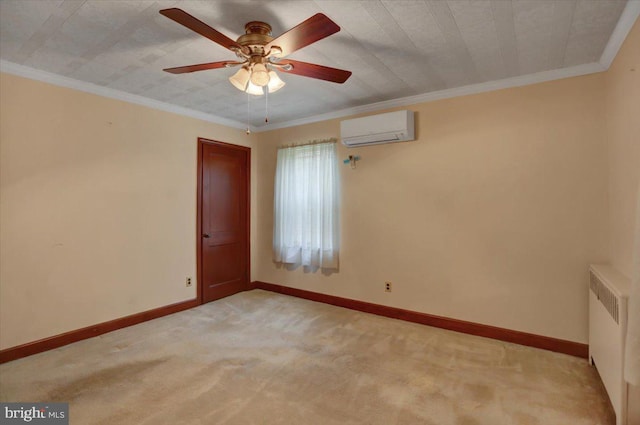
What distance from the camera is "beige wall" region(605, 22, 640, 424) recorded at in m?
2.01

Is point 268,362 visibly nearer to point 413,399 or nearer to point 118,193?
point 413,399

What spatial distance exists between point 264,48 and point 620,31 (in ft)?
7.54

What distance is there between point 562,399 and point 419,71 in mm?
2652

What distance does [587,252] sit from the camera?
2.66m

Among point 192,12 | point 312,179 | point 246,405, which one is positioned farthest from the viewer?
point 312,179

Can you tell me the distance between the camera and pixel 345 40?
88.0 inches

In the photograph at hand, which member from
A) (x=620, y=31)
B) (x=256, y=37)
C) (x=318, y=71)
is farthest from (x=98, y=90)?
(x=620, y=31)

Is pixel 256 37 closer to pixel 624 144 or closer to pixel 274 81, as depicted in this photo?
pixel 274 81

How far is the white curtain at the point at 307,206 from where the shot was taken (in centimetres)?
404

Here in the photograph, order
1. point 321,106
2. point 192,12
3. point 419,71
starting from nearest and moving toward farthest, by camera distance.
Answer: point 192,12 < point 419,71 < point 321,106

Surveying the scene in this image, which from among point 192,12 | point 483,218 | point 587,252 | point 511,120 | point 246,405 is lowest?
point 246,405

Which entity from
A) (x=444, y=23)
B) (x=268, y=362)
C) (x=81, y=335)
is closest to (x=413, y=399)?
(x=268, y=362)

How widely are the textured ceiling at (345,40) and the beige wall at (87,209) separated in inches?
15.0

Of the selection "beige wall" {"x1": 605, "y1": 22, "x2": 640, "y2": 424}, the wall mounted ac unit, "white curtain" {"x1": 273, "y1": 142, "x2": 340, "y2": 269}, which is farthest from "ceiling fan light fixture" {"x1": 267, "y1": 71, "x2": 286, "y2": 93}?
"beige wall" {"x1": 605, "y1": 22, "x2": 640, "y2": 424}
